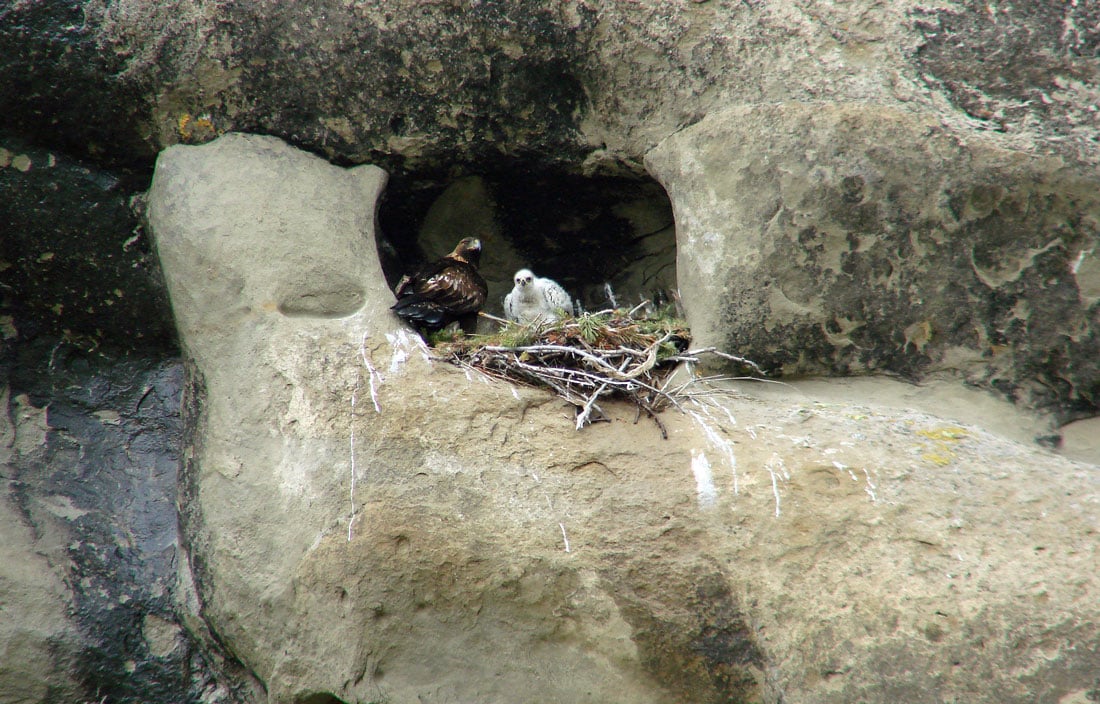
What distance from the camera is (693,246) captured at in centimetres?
392

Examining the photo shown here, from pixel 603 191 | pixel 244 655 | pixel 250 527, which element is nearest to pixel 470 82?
pixel 603 191

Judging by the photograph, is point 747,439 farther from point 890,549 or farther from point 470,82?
point 470,82

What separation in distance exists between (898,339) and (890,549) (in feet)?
3.37

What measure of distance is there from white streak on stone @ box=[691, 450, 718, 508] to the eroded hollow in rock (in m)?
1.71

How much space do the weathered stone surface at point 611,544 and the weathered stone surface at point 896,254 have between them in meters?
0.29

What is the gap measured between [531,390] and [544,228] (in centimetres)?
153

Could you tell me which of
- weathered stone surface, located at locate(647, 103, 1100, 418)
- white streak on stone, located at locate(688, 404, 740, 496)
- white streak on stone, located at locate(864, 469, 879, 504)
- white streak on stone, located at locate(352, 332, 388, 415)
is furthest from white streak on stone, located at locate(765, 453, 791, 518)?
white streak on stone, located at locate(352, 332, 388, 415)

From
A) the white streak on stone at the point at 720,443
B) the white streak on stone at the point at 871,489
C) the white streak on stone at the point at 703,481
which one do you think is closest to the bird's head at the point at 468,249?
the white streak on stone at the point at 720,443

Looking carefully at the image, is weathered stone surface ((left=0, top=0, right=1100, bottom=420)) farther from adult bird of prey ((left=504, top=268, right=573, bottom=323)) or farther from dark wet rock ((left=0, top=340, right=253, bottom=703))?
dark wet rock ((left=0, top=340, right=253, bottom=703))

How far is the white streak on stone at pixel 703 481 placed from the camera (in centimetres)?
323

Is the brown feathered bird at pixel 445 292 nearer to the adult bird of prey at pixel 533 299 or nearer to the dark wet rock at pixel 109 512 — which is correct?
the adult bird of prey at pixel 533 299

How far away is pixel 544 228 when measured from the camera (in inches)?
195

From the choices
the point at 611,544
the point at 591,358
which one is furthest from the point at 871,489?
the point at 591,358

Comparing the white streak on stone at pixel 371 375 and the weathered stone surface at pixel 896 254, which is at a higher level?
the weathered stone surface at pixel 896 254
